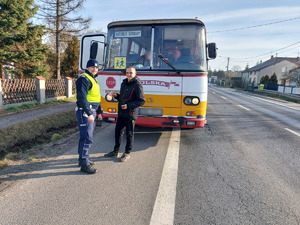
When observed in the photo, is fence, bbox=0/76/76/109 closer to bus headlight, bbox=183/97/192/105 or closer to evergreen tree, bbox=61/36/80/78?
bus headlight, bbox=183/97/192/105

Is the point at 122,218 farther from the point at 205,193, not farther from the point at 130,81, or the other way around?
the point at 130,81

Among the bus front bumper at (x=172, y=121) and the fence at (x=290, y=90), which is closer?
the bus front bumper at (x=172, y=121)

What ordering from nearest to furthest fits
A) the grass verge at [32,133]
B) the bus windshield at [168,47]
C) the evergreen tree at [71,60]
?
the bus windshield at [168,47] < the grass verge at [32,133] < the evergreen tree at [71,60]

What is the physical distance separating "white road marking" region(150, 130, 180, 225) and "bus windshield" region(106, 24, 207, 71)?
207cm

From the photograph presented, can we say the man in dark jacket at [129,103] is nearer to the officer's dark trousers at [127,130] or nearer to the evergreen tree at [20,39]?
the officer's dark trousers at [127,130]

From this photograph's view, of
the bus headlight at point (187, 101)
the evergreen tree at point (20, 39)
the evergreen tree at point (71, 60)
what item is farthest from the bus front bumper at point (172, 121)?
the evergreen tree at point (71, 60)

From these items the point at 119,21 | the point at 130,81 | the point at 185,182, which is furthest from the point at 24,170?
the point at 119,21

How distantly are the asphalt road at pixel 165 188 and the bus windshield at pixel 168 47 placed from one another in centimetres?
197

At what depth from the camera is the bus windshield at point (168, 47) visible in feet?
15.4

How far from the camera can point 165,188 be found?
3.02 m

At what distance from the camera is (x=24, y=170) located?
11.4 ft

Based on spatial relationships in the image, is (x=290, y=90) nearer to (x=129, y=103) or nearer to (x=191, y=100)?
(x=191, y=100)

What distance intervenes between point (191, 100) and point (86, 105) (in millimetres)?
2382

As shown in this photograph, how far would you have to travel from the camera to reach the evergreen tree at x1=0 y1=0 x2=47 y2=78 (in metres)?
13.4
